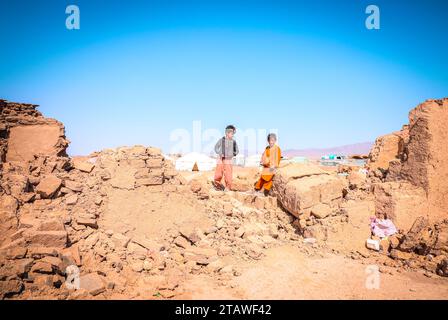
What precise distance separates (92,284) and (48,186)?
2445mm

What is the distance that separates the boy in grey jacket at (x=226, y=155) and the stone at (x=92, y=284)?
4459mm

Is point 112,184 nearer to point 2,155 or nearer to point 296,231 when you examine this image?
point 2,155

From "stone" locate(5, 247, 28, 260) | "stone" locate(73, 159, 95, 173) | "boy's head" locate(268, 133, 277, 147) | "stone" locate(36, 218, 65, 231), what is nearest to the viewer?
"stone" locate(5, 247, 28, 260)

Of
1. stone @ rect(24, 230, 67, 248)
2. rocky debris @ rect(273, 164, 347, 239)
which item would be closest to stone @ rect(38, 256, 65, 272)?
stone @ rect(24, 230, 67, 248)

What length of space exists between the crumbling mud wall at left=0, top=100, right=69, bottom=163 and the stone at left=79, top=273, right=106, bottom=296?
3667 millimetres

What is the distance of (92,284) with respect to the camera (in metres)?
3.29

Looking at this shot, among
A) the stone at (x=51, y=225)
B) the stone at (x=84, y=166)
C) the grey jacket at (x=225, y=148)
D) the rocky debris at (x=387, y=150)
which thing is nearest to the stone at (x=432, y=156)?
the rocky debris at (x=387, y=150)

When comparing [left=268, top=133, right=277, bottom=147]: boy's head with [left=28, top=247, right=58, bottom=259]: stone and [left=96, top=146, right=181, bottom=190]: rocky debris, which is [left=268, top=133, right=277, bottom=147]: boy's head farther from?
[left=28, top=247, right=58, bottom=259]: stone

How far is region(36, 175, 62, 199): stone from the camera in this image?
4.80 m

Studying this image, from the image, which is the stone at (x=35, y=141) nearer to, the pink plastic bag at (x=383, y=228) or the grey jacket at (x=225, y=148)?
the grey jacket at (x=225, y=148)

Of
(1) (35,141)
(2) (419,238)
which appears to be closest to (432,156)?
(2) (419,238)

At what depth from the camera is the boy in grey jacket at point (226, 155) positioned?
7508 millimetres
